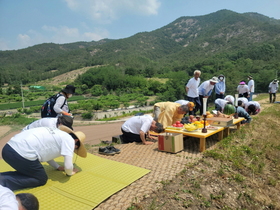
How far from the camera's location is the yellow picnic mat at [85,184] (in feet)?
8.30

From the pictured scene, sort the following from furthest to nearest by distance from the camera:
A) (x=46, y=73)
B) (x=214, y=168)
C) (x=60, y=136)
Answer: (x=46, y=73) → (x=214, y=168) → (x=60, y=136)

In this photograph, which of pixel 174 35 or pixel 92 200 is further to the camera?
pixel 174 35

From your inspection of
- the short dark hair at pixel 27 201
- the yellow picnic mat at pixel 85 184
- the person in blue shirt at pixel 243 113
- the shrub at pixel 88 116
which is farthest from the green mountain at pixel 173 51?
the short dark hair at pixel 27 201

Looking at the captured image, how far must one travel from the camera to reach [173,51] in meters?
121

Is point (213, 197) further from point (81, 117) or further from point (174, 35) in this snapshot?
point (174, 35)

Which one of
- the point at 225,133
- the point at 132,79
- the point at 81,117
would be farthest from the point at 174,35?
the point at 225,133

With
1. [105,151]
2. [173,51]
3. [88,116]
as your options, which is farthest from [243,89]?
[173,51]

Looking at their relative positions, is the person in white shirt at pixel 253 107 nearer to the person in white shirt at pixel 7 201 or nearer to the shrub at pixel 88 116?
the person in white shirt at pixel 7 201

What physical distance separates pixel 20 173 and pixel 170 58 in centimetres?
10425

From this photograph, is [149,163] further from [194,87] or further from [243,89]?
[243,89]

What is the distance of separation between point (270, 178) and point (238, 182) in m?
0.78

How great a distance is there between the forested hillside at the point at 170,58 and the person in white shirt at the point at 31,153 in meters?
22.6

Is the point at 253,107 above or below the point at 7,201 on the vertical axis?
below

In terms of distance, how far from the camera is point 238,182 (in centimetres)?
331
